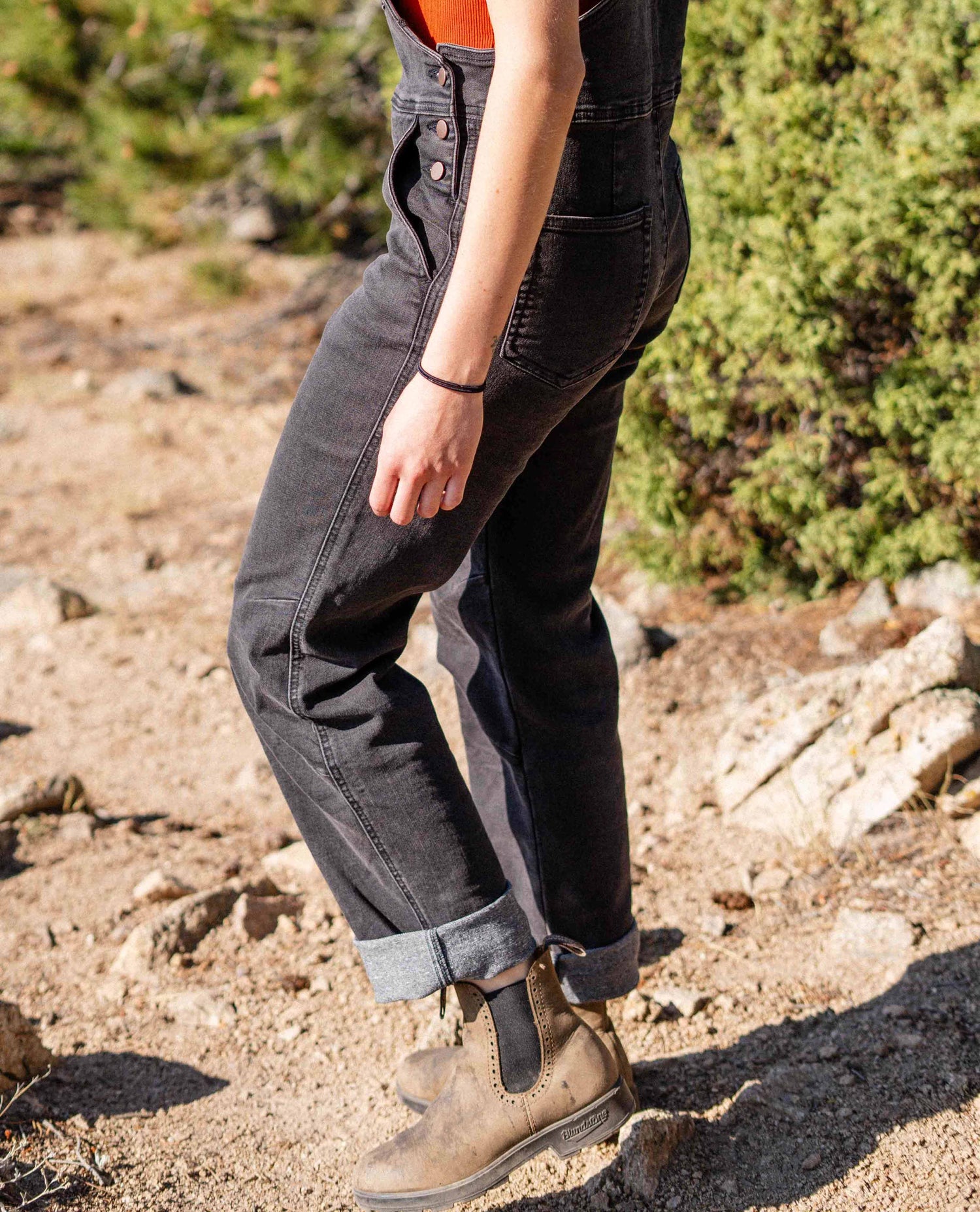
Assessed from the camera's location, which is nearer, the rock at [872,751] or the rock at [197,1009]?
the rock at [197,1009]

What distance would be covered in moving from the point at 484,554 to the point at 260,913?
3.63 feet

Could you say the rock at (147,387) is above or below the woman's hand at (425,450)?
below

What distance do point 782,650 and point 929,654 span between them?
0.66 meters

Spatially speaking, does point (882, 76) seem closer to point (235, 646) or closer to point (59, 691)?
point (235, 646)

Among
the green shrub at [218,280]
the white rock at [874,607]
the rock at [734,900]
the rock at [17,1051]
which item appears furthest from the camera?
the green shrub at [218,280]

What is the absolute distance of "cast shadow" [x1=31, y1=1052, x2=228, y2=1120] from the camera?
179cm

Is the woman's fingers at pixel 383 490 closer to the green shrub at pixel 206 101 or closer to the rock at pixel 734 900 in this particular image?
the rock at pixel 734 900

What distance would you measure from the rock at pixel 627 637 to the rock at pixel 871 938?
112 cm

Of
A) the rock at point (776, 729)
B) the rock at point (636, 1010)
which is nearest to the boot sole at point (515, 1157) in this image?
the rock at point (636, 1010)

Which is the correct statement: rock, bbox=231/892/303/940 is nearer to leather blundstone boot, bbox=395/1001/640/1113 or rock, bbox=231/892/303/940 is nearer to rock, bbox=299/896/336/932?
rock, bbox=299/896/336/932

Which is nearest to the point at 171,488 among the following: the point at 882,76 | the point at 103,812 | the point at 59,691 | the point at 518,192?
the point at 59,691

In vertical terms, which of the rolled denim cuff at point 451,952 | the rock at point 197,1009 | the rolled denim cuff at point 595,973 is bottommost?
the rock at point 197,1009

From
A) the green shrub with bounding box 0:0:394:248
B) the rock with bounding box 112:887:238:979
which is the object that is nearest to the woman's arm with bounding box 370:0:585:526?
the rock with bounding box 112:887:238:979

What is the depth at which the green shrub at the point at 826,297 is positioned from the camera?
8.66ft
